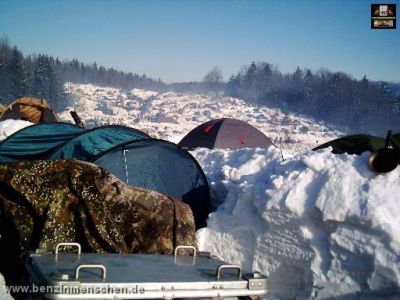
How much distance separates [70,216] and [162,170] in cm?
290

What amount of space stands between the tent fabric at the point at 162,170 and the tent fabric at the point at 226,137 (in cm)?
699

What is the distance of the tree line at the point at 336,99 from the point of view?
47188 millimetres

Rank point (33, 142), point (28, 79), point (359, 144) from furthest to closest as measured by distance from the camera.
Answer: point (28, 79) < point (33, 142) < point (359, 144)

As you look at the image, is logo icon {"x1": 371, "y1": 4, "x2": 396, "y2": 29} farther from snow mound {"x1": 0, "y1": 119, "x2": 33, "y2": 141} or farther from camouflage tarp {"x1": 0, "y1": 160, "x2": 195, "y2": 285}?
camouflage tarp {"x1": 0, "y1": 160, "x2": 195, "y2": 285}

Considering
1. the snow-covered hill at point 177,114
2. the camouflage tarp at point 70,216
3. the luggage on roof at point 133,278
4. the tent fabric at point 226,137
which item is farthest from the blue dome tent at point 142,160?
the snow-covered hill at point 177,114

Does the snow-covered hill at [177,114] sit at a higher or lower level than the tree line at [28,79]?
lower

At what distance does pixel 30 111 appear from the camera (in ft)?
54.0

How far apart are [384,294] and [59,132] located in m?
6.42

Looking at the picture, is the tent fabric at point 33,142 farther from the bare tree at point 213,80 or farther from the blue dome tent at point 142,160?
the bare tree at point 213,80

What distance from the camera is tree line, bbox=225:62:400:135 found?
47188 millimetres

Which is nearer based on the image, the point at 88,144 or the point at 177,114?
the point at 88,144

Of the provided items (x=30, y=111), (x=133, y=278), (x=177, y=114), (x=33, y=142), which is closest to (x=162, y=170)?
(x=33, y=142)

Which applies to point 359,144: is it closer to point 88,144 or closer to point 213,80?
point 88,144

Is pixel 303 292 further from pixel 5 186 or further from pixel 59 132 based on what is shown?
pixel 59 132
